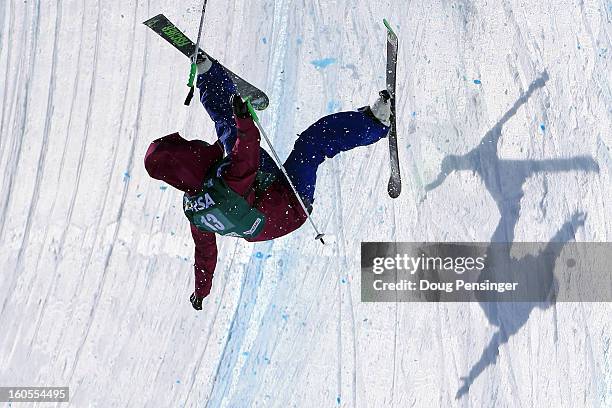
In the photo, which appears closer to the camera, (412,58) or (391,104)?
(391,104)

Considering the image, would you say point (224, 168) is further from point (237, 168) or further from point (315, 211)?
point (315, 211)

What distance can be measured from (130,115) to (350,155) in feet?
4.38

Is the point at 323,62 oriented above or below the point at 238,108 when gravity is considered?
above

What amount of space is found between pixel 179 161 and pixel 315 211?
4.47ft

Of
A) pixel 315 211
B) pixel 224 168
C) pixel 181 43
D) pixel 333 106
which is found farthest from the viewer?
pixel 333 106

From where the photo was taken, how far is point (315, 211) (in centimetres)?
357

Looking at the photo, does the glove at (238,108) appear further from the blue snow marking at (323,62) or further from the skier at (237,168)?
the blue snow marking at (323,62)

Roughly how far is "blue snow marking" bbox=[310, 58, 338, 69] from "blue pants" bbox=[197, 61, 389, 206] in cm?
95

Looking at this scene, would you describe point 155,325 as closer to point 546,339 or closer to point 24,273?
point 24,273

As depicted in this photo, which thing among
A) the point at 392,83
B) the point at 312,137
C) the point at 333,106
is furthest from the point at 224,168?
the point at 333,106

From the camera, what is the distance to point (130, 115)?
3.89 metres

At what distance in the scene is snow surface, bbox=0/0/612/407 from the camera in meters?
3.36

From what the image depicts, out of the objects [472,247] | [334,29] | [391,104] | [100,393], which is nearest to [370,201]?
[472,247]

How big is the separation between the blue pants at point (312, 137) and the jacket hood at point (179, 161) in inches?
12.9
